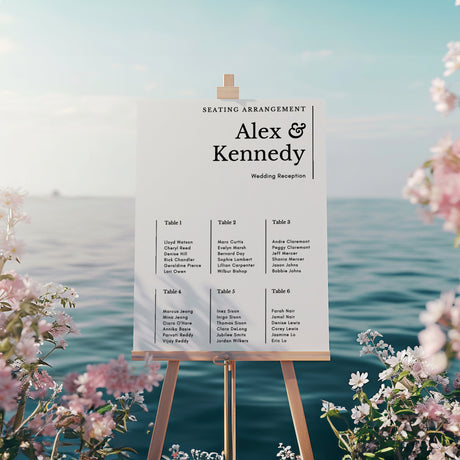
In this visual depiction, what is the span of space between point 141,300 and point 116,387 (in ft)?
2.22

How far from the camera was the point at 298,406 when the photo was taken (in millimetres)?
2076

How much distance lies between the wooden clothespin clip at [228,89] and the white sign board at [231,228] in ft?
0.15

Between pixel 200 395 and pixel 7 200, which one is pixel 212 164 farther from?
pixel 200 395

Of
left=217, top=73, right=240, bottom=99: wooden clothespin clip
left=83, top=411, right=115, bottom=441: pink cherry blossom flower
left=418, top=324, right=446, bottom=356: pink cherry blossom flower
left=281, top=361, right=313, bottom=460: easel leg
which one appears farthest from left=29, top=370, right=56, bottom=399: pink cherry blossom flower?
left=418, top=324, right=446, bottom=356: pink cherry blossom flower

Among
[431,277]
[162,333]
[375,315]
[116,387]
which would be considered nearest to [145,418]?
[162,333]

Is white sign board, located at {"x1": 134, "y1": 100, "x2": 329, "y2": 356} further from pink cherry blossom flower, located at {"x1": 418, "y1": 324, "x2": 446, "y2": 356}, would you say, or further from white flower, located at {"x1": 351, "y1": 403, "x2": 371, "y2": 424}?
pink cherry blossom flower, located at {"x1": 418, "y1": 324, "x2": 446, "y2": 356}

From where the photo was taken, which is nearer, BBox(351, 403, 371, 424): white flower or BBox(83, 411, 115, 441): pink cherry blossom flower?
BBox(83, 411, 115, 441): pink cherry blossom flower

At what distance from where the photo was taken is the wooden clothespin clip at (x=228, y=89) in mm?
2232

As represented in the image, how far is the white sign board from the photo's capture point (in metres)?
2.12

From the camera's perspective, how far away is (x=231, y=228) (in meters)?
2.15

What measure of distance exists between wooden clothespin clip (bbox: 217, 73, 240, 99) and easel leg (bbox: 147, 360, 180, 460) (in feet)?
4.20

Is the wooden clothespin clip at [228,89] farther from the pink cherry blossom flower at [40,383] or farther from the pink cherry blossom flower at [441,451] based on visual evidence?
the pink cherry blossom flower at [441,451]

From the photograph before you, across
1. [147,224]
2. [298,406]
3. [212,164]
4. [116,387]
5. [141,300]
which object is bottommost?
[298,406]

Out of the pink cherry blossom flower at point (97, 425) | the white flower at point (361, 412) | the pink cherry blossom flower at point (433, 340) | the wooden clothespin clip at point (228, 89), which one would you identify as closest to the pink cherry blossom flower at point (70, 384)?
the pink cherry blossom flower at point (97, 425)
